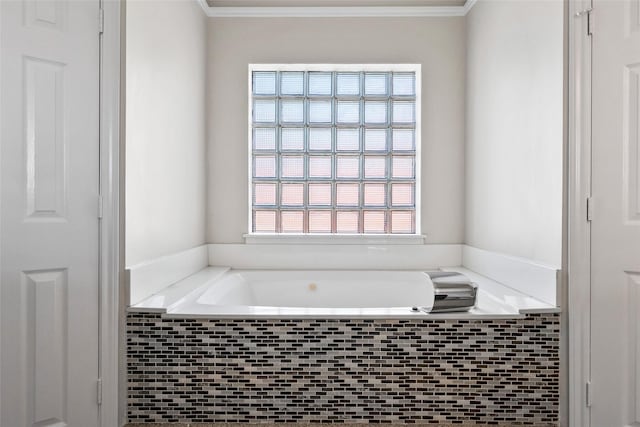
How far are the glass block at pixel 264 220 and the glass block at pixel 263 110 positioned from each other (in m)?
0.69

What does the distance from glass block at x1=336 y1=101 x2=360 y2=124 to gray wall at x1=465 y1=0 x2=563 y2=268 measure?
811 mm

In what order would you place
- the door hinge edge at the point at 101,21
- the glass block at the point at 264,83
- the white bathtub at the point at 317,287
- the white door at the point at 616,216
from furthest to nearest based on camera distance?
the glass block at the point at 264,83, the white bathtub at the point at 317,287, the door hinge edge at the point at 101,21, the white door at the point at 616,216

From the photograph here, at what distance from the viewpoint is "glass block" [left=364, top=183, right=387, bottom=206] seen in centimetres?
387

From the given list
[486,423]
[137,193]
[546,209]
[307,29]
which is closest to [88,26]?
[137,193]

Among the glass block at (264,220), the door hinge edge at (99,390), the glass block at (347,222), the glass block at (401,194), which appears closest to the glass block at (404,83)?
the glass block at (401,194)

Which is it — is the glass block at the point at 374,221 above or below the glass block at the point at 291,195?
below

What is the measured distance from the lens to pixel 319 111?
152 inches

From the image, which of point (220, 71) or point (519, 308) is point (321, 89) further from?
point (519, 308)

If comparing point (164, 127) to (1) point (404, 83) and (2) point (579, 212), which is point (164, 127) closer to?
(1) point (404, 83)

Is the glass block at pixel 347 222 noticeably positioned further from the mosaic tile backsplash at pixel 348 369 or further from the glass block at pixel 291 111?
the mosaic tile backsplash at pixel 348 369

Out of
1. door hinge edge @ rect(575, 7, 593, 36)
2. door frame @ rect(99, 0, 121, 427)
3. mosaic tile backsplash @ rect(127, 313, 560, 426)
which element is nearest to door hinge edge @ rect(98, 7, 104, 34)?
door frame @ rect(99, 0, 121, 427)

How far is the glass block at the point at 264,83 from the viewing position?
12.5 feet

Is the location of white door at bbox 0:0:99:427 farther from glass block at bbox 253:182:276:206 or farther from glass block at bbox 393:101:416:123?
glass block at bbox 393:101:416:123

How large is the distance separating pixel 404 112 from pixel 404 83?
214 millimetres
